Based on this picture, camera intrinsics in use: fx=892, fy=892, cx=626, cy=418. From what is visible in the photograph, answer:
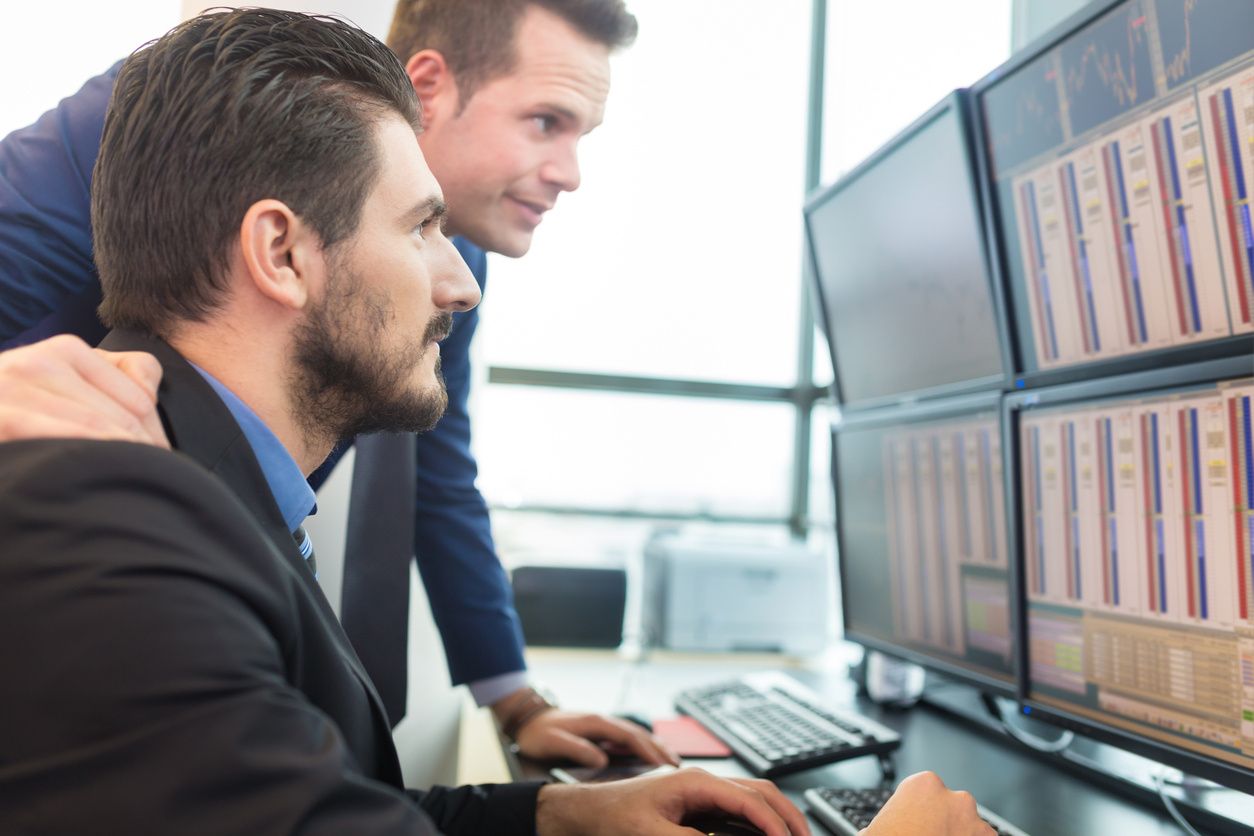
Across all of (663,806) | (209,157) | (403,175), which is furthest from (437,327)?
(663,806)

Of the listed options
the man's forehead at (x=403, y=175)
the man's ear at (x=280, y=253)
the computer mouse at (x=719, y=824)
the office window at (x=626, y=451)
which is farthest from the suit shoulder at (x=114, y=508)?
the office window at (x=626, y=451)

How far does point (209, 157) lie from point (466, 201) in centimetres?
57

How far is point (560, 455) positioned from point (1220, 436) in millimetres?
2424

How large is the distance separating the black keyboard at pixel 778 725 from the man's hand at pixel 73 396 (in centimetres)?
83

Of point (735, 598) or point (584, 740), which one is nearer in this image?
point (584, 740)

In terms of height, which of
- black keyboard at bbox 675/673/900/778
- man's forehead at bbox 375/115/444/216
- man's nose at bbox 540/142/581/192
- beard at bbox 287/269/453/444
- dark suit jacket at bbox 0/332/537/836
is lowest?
black keyboard at bbox 675/673/900/778

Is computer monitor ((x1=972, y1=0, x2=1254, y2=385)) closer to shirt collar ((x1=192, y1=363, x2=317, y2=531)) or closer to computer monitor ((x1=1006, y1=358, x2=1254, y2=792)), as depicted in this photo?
computer monitor ((x1=1006, y1=358, x2=1254, y2=792))

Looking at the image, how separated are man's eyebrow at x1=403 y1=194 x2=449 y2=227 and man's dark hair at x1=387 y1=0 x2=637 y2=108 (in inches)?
19.8

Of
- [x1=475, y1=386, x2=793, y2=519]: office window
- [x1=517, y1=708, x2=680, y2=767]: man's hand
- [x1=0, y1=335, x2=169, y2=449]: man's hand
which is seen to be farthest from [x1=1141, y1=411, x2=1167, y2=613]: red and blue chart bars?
[x1=475, y1=386, x2=793, y2=519]: office window

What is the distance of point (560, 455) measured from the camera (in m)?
3.16

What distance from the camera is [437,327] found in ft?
2.90

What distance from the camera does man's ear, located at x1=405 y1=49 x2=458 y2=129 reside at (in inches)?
50.7

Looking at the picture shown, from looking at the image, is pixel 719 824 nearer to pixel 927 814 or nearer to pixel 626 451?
pixel 927 814

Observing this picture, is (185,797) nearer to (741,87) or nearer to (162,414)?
(162,414)
